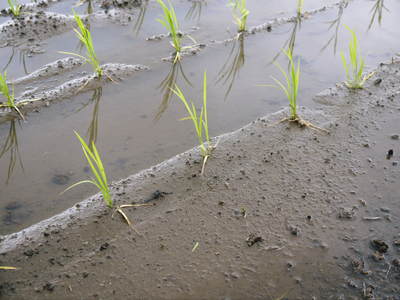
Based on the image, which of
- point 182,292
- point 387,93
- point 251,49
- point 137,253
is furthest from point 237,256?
point 251,49

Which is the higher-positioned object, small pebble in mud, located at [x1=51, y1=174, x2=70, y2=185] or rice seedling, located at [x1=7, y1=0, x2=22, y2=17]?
rice seedling, located at [x1=7, y1=0, x2=22, y2=17]

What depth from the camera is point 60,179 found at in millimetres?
2412

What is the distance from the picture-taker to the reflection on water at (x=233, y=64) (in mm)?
3427

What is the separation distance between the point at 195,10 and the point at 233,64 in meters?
1.42

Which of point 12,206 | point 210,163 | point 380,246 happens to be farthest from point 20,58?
point 380,246

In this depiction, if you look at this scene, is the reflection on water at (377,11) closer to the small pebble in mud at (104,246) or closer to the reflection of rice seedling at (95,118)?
the reflection of rice seedling at (95,118)

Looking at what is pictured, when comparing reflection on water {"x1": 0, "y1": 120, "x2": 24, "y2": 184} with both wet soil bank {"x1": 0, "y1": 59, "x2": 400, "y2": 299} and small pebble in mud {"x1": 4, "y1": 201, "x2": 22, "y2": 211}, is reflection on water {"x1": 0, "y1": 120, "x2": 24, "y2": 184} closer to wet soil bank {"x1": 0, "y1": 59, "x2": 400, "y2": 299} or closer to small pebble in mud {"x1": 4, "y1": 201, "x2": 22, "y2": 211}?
small pebble in mud {"x1": 4, "y1": 201, "x2": 22, "y2": 211}

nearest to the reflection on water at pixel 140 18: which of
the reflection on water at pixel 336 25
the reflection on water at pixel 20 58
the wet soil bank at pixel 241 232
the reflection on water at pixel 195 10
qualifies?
the reflection on water at pixel 195 10

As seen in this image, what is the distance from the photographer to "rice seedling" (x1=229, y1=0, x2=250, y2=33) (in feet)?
13.5

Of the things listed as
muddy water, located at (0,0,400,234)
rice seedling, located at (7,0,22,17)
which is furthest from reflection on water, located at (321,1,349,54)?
rice seedling, located at (7,0,22,17)

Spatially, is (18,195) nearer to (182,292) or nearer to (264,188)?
(182,292)

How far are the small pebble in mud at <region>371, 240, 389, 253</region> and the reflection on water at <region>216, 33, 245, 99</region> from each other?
175cm

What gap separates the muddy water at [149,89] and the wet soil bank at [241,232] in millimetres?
253

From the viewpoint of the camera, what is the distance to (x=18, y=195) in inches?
90.5
